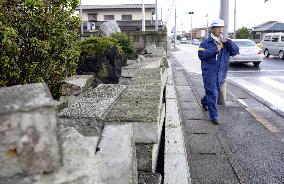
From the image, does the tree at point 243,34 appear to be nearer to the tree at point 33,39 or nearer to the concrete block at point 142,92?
the concrete block at point 142,92

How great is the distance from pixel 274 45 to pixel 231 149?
23.3 m

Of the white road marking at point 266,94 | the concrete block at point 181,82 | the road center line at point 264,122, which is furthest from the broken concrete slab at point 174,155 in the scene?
the concrete block at point 181,82

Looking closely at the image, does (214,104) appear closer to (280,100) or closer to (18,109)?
(280,100)

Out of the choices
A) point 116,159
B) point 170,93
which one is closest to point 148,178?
point 116,159

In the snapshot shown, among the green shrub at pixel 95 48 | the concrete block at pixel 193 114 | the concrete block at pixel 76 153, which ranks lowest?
the concrete block at pixel 193 114

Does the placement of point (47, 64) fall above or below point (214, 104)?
above

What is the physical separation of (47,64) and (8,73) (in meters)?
0.47

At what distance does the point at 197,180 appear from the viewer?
3453 millimetres

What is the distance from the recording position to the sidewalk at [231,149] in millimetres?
3588

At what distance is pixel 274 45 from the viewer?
25.2m

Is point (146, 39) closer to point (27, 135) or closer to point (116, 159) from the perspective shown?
point (116, 159)

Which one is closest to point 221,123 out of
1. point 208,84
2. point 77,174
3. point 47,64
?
point 208,84

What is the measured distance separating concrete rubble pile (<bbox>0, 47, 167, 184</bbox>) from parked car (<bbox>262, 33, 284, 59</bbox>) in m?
23.3

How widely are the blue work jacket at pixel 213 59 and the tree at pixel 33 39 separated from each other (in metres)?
2.93
